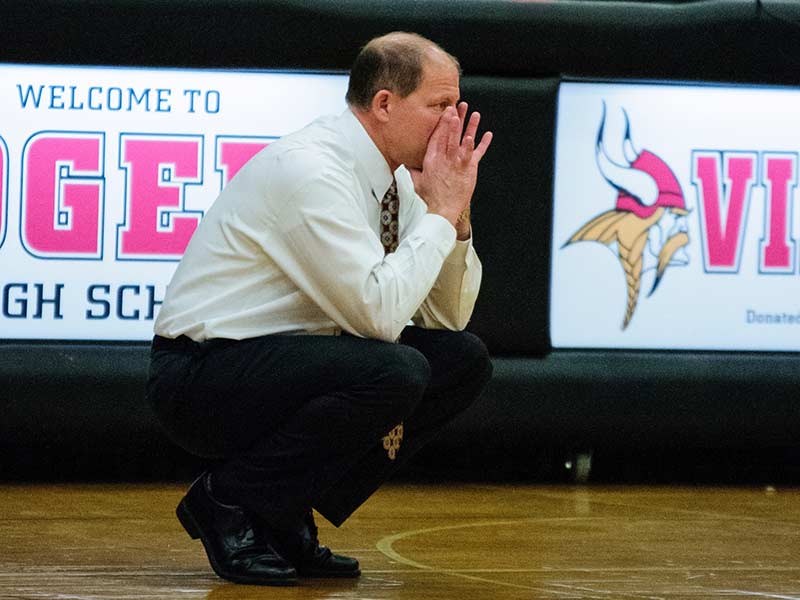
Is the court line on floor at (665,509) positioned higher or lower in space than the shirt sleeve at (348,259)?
lower

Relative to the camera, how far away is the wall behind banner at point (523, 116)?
394cm

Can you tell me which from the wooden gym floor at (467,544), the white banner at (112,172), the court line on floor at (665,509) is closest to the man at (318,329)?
the wooden gym floor at (467,544)

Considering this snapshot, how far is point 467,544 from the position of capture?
300 centimetres

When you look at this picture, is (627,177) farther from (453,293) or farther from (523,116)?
(453,293)

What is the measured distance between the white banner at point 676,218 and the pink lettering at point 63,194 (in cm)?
132

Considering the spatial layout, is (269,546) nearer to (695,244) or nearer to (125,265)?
(125,265)

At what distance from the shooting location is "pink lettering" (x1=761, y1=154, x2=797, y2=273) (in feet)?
13.9

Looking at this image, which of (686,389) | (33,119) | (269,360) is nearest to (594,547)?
(269,360)

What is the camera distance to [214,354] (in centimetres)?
247

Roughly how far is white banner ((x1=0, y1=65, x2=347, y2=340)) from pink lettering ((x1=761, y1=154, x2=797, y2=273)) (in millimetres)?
1337

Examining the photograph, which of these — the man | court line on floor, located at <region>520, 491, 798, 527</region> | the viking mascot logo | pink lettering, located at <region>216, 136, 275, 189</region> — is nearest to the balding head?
the man

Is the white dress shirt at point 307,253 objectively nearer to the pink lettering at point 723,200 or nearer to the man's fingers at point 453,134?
the man's fingers at point 453,134

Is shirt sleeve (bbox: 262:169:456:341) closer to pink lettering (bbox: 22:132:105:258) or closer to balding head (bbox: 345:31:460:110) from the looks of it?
balding head (bbox: 345:31:460:110)

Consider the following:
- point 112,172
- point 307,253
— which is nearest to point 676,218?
point 112,172
